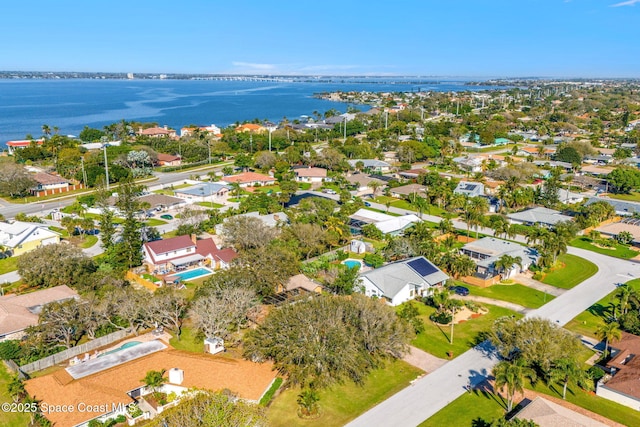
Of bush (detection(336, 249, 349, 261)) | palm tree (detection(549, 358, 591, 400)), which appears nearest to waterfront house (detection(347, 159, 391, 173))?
bush (detection(336, 249, 349, 261))

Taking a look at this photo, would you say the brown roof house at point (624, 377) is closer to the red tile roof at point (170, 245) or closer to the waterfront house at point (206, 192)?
the red tile roof at point (170, 245)

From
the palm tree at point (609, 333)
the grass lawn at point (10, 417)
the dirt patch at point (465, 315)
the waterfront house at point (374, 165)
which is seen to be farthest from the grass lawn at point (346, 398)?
the waterfront house at point (374, 165)

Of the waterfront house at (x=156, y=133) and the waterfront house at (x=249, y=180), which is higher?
the waterfront house at (x=156, y=133)

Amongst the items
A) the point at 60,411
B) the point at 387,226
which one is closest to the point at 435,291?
the point at 387,226

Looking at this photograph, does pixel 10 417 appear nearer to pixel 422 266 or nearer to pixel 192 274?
pixel 192 274

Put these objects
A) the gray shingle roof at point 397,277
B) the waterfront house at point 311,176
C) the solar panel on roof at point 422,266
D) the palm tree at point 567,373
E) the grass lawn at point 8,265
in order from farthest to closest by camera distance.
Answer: the waterfront house at point 311,176 < the grass lawn at point 8,265 < the solar panel on roof at point 422,266 < the gray shingle roof at point 397,277 < the palm tree at point 567,373

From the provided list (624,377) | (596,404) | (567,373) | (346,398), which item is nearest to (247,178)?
(346,398)

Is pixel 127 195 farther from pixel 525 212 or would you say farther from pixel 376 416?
pixel 525 212
